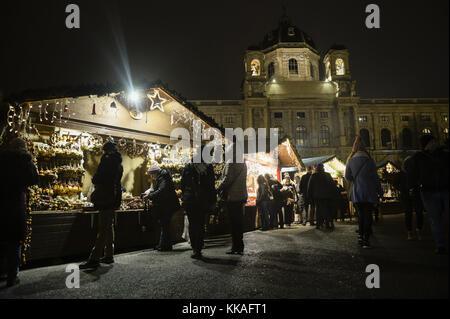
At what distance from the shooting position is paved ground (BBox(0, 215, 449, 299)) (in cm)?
283

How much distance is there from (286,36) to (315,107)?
1640 cm

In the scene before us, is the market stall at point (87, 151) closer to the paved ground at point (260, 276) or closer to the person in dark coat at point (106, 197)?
Answer: the paved ground at point (260, 276)

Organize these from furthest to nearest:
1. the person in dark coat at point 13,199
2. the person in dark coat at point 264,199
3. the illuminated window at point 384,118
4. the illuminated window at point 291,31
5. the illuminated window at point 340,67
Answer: the illuminated window at point 291,31 → the illuminated window at point 384,118 → the illuminated window at point 340,67 → the person in dark coat at point 264,199 → the person in dark coat at point 13,199

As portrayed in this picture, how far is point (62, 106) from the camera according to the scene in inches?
270

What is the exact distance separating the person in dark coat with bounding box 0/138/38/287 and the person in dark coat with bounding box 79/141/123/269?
1.08 m

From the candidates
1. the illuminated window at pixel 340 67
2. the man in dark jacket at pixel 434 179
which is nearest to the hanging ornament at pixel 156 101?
the man in dark jacket at pixel 434 179

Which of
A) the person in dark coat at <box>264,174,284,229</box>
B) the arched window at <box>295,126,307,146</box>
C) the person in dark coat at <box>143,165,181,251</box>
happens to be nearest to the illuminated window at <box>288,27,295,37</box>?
the arched window at <box>295,126,307,146</box>

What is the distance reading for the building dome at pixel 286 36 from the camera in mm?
53203

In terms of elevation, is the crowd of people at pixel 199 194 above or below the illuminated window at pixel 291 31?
below

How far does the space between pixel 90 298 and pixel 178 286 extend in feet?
2.98

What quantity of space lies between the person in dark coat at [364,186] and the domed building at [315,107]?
4037 centimetres

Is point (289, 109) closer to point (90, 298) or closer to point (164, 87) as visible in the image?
point (164, 87)

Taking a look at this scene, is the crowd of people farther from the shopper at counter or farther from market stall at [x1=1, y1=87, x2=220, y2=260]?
market stall at [x1=1, y1=87, x2=220, y2=260]
